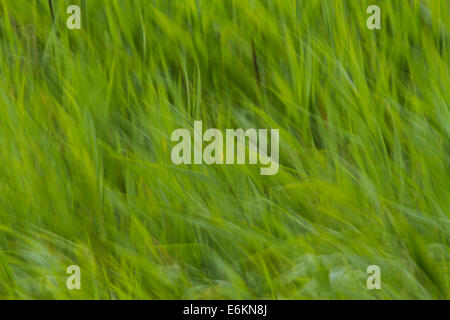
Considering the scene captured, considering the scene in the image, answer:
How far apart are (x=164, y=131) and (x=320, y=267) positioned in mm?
440

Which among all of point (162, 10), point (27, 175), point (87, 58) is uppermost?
point (162, 10)

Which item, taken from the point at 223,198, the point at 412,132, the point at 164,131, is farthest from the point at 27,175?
the point at 412,132

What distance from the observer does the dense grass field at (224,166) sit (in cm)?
151

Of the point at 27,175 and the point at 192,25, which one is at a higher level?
the point at 192,25

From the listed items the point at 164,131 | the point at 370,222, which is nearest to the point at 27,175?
the point at 164,131

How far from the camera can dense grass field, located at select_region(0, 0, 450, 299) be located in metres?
1.51

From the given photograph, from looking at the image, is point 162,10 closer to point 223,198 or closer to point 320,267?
point 223,198

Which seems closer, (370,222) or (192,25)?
(370,222)

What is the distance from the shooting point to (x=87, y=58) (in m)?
1.84

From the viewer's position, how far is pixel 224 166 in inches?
63.1
